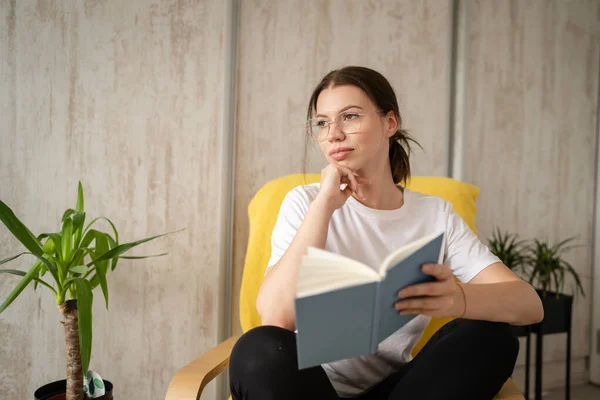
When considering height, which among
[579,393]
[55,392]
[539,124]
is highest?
[539,124]

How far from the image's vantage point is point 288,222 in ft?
4.04

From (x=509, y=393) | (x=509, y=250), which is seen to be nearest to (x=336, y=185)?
(x=509, y=393)

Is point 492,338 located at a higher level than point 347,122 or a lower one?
lower

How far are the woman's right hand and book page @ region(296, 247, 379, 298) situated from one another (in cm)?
34

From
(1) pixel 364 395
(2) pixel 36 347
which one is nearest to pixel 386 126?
(1) pixel 364 395

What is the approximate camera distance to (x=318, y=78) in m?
1.98

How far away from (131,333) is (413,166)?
1.25m

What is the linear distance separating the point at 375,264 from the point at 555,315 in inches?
45.9

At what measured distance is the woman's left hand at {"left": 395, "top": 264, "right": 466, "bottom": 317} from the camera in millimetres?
882

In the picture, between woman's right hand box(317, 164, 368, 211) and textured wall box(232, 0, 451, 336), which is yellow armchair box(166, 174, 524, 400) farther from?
woman's right hand box(317, 164, 368, 211)

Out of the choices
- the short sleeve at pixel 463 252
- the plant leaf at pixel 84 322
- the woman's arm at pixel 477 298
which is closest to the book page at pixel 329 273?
the woman's arm at pixel 477 298

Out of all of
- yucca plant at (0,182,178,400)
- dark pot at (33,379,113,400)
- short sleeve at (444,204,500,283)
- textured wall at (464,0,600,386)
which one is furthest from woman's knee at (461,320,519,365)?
textured wall at (464,0,600,386)

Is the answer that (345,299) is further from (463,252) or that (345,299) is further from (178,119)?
(178,119)

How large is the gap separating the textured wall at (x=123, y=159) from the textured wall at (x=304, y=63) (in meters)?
0.11
